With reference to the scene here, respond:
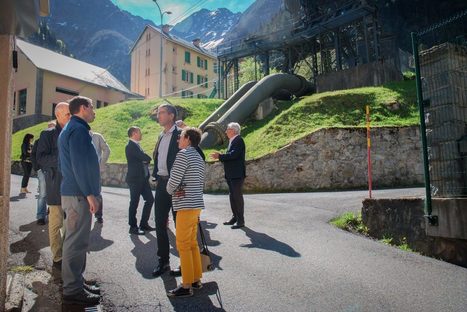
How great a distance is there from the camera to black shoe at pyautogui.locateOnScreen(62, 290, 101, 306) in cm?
379

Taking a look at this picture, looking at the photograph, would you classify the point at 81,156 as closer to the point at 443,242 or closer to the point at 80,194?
the point at 80,194

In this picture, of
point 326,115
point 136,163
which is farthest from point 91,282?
point 326,115

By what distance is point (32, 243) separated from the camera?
6.27 m

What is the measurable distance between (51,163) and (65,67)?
39.6m

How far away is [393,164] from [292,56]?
21.0m

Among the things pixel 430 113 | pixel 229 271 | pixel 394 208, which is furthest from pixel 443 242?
pixel 229 271

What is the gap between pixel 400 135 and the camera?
1431 cm

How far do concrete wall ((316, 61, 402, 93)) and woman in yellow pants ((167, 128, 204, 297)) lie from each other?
20534 mm

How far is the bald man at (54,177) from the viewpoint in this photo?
16.7 feet

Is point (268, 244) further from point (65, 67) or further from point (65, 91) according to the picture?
point (65, 67)

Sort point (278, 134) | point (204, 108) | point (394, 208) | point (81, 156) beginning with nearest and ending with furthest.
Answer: point (81, 156) → point (394, 208) → point (278, 134) → point (204, 108)

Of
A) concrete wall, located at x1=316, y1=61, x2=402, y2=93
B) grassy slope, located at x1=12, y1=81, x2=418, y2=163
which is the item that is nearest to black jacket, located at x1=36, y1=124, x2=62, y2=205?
grassy slope, located at x1=12, y1=81, x2=418, y2=163

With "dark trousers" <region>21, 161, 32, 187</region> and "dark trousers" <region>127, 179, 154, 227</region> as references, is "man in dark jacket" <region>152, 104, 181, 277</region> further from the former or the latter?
"dark trousers" <region>21, 161, 32, 187</region>

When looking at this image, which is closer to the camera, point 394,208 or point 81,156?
point 81,156
